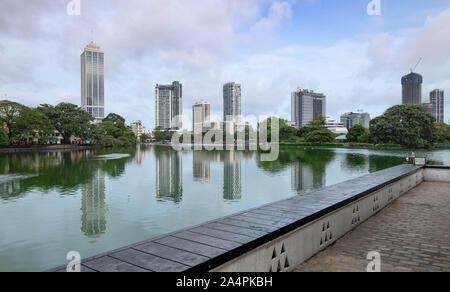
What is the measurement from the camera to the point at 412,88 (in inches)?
6304

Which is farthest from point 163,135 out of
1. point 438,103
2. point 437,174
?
point 438,103

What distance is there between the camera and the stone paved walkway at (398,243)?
3592 mm

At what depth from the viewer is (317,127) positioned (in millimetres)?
59844

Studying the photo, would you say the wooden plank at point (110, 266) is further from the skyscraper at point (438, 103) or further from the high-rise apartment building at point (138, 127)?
the skyscraper at point (438, 103)

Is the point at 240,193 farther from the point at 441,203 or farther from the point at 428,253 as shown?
the point at 428,253

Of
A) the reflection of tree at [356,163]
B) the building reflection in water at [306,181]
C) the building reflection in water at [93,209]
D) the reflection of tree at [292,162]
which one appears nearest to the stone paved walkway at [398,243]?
the building reflection in water at [93,209]

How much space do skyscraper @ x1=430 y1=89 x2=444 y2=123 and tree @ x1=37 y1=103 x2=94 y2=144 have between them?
13911 cm

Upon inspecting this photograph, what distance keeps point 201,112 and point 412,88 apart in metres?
116

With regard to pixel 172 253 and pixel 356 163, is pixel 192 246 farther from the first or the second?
pixel 356 163

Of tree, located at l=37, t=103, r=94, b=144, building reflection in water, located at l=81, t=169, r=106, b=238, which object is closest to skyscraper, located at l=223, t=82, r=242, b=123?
tree, located at l=37, t=103, r=94, b=144

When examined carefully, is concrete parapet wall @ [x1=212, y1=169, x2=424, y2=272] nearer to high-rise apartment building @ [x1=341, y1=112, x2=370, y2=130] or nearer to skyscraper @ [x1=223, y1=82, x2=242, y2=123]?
skyscraper @ [x1=223, y1=82, x2=242, y2=123]
